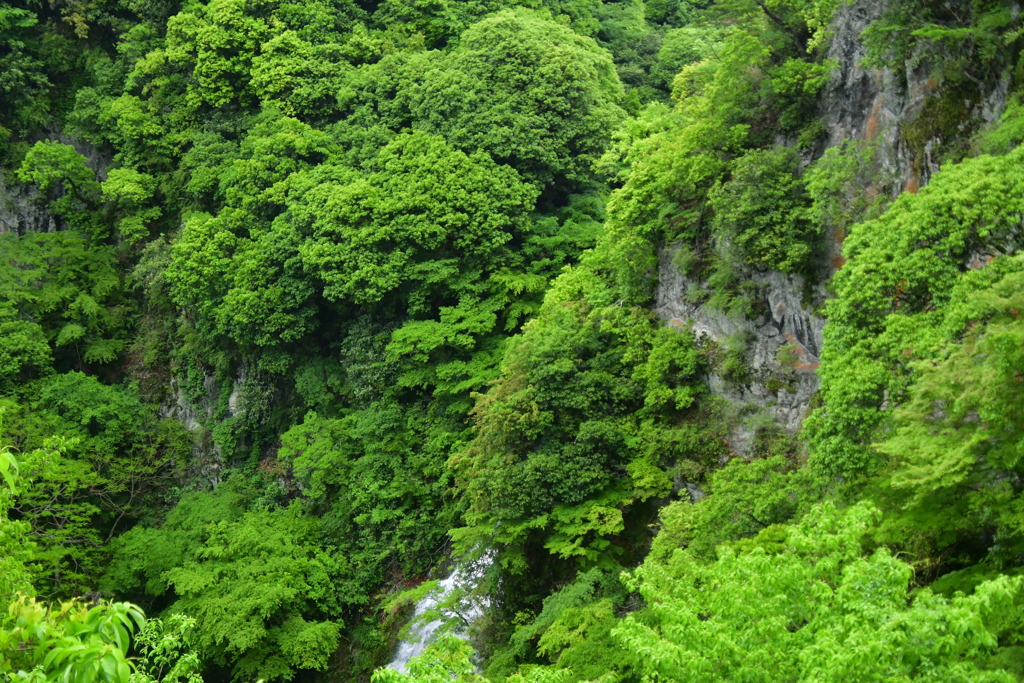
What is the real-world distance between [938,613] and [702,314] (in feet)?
31.5

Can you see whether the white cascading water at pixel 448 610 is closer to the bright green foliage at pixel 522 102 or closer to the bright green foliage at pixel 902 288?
the bright green foliage at pixel 902 288

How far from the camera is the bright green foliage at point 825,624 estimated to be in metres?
5.34

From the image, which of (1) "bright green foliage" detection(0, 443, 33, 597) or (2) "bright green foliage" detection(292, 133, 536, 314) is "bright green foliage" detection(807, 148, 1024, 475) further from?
(2) "bright green foliage" detection(292, 133, 536, 314)

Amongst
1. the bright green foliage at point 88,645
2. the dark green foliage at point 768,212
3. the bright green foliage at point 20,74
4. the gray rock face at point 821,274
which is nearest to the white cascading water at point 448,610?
the gray rock face at point 821,274

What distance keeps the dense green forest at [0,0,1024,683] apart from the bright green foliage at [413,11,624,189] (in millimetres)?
107

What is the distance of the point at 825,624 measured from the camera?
19.8 ft

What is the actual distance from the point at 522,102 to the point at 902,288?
13411 mm

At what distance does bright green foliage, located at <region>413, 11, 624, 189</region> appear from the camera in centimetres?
2069

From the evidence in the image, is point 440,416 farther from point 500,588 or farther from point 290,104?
point 290,104

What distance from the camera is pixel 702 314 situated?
14.6 metres

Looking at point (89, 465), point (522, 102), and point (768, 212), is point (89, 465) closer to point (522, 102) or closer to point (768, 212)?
point (522, 102)

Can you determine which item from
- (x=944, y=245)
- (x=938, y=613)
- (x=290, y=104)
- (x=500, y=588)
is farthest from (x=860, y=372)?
(x=290, y=104)

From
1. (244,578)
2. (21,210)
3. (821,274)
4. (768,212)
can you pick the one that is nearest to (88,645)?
(821,274)

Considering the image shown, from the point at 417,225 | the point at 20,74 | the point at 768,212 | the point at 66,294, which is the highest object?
the point at 20,74
